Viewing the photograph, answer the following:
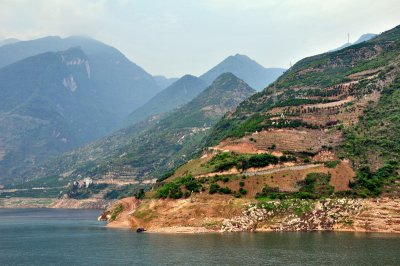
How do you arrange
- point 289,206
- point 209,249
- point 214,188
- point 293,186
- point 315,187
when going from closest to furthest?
1. point 209,249
2. point 289,206
3. point 315,187
4. point 214,188
5. point 293,186

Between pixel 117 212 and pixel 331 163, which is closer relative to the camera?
pixel 331 163

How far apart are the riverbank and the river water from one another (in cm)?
701

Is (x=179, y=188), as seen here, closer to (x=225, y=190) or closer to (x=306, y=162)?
(x=225, y=190)

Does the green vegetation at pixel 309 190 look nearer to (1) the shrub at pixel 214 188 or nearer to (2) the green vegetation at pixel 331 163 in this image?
(2) the green vegetation at pixel 331 163

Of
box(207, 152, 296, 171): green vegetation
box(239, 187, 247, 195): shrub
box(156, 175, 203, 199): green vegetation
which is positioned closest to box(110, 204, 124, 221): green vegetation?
box(156, 175, 203, 199): green vegetation

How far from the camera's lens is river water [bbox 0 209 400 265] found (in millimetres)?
97188

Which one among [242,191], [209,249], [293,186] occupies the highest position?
[293,186]

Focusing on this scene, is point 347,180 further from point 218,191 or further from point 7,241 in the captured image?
point 7,241

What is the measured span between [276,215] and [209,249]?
37217 millimetres

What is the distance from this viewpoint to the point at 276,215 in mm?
141500

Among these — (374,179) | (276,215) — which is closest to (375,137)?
(374,179)

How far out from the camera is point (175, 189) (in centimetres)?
15912

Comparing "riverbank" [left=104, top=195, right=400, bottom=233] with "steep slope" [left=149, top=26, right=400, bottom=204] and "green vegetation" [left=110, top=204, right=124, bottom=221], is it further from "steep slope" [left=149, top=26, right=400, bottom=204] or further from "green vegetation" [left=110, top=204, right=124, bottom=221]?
"green vegetation" [left=110, top=204, right=124, bottom=221]

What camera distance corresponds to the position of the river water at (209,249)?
9719cm
